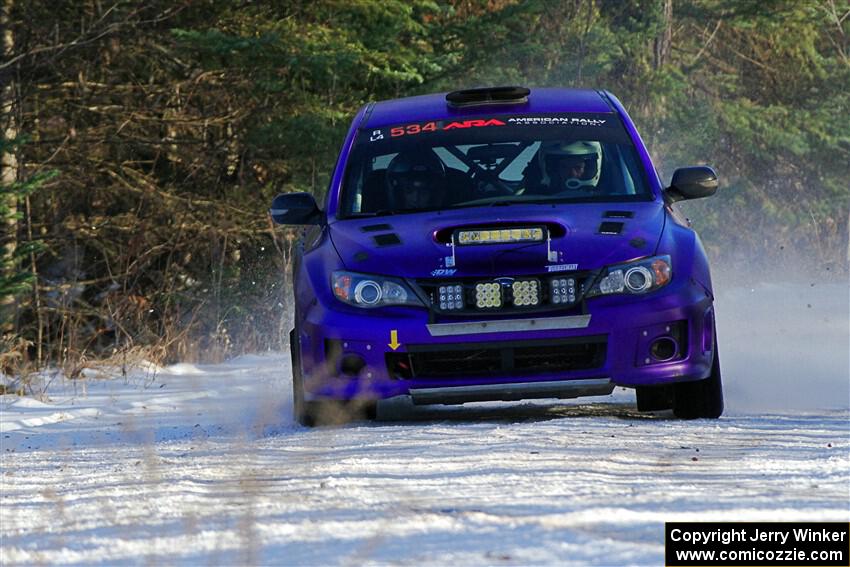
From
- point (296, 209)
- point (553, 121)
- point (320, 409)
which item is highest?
point (553, 121)

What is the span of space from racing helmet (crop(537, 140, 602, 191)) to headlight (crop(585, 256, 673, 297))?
1185 millimetres

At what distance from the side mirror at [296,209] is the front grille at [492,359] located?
4.59 ft

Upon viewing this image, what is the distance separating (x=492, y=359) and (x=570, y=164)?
168 centimetres

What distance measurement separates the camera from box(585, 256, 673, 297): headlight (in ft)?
26.9

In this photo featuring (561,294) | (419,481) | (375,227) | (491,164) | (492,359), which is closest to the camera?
(419,481)

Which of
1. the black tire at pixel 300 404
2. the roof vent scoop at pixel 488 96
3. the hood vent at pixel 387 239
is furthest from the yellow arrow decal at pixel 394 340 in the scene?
the roof vent scoop at pixel 488 96

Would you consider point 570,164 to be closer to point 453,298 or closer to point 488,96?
point 488,96

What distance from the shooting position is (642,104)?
3191 centimetres

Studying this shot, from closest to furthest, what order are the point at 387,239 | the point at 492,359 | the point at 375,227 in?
the point at 492,359 → the point at 387,239 → the point at 375,227

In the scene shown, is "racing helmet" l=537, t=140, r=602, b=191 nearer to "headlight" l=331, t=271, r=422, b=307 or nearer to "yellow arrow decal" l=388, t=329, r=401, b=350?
"headlight" l=331, t=271, r=422, b=307

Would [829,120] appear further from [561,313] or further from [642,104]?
[561,313]

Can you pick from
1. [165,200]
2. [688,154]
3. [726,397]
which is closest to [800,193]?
[688,154]

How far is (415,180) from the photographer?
9.48 meters

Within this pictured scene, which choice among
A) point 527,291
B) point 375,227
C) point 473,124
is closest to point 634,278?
point 527,291
